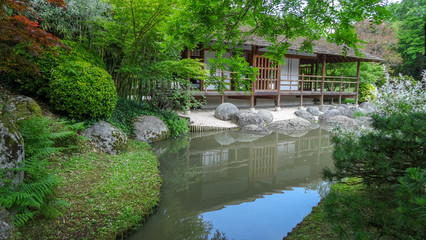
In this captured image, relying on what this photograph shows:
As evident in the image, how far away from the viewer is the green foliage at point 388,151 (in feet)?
7.22

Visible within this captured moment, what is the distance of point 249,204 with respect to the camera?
4.49 metres

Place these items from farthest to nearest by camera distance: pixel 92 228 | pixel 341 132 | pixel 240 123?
pixel 240 123 < pixel 341 132 < pixel 92 228

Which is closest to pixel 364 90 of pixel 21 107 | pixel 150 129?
pixel 150 129

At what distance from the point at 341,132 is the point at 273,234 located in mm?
2454

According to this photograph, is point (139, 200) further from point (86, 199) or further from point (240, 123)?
point (240, 123)

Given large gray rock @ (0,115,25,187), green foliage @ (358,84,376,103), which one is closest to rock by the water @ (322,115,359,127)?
green foliage @ (358,84,376,103)

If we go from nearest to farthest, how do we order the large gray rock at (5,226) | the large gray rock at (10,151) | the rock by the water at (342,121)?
the large gray rock at (5,226), the large gray rock at (10,151), the rock by the water at (342,121)

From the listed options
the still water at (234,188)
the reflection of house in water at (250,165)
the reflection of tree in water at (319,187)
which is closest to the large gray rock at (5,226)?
the still water at (234,188)

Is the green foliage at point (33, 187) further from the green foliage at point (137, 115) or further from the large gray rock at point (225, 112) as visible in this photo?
the large gray rock at point (225, 112)

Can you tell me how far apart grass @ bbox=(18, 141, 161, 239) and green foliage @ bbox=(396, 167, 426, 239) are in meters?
2.81

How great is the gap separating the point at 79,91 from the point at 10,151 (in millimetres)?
2945

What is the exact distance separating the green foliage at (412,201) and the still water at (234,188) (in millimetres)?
2162

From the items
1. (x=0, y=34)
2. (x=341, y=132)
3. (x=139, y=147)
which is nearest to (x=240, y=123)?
(x=139, y=147)

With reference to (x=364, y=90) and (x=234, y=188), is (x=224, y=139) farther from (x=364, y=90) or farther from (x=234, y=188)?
(x=364, y=90)
